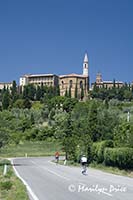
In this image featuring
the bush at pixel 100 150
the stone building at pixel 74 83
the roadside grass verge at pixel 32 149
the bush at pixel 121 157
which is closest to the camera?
the bush at pixel 121 157

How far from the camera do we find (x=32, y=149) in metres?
81.4

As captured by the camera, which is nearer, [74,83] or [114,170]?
[114,170]

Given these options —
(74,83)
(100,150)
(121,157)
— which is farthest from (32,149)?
(74,83)

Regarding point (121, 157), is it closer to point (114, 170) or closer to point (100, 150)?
point (114, 170)

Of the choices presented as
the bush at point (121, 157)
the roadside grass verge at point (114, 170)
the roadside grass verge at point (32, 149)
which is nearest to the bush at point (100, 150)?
the roadside grass verge at point (114, 170)

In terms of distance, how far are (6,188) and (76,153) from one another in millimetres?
29469

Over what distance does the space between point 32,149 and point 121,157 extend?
169 ft

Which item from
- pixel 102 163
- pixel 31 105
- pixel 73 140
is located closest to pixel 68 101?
pixel 31 105

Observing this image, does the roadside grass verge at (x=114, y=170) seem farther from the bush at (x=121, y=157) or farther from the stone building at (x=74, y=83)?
the stone building at (x=74, y=83)

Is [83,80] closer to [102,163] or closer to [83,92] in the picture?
[83,92]

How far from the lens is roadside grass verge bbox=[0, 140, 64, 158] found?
75706 millimetres

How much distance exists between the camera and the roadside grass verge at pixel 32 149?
75706 millimetres

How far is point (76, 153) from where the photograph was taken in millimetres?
47719

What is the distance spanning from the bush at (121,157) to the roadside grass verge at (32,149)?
41.5 metres
